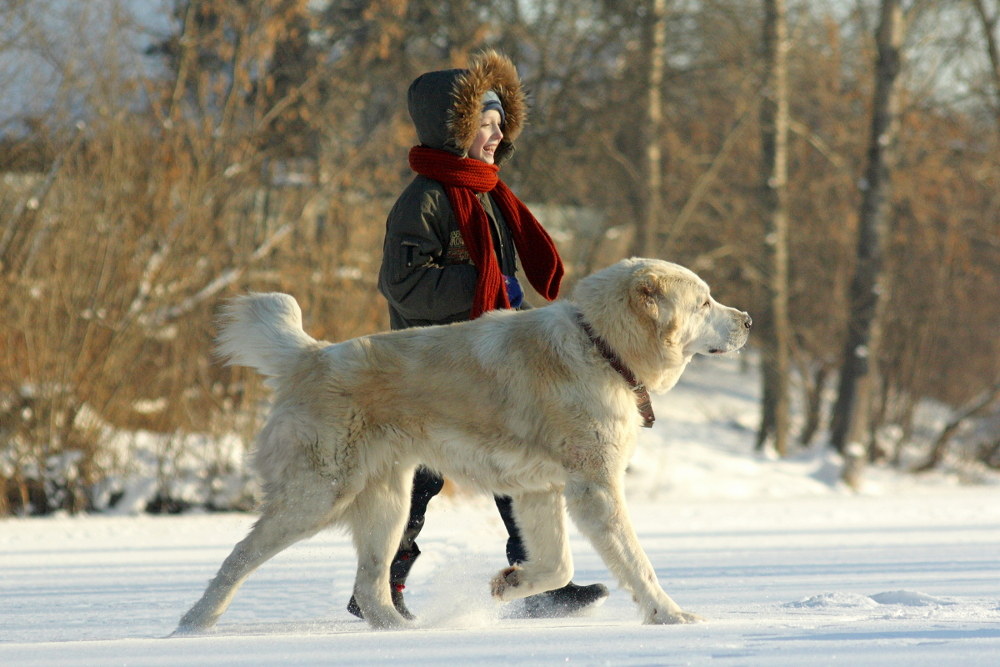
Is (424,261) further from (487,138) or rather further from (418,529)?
(418,529)

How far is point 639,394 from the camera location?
3877 millimetres

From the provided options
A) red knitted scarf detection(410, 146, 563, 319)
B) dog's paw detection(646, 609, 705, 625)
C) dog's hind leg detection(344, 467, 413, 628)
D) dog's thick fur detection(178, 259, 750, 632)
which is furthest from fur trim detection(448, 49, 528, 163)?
dog's paw detection(646, 609, 705, 625)

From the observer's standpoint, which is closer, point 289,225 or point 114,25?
point 114,25

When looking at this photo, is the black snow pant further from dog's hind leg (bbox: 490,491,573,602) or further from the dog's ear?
the dog's ear

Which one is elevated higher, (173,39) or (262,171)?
(173,39)

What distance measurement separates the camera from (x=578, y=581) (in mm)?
4996

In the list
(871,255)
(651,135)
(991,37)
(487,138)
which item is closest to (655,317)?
(487,138)

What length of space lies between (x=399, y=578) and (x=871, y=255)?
9.82 meters

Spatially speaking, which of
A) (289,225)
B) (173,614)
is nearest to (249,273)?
(289,225)

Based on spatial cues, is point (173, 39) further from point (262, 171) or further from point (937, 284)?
point (937, 284)

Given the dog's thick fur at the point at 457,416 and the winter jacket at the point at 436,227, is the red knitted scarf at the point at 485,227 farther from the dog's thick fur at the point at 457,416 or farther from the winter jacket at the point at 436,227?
the dog's thick fur at the point at 457,416

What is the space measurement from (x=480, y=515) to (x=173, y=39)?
6.27m

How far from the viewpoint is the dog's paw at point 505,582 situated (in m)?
4.00

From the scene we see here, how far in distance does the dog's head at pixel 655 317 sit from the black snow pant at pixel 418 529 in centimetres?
88
